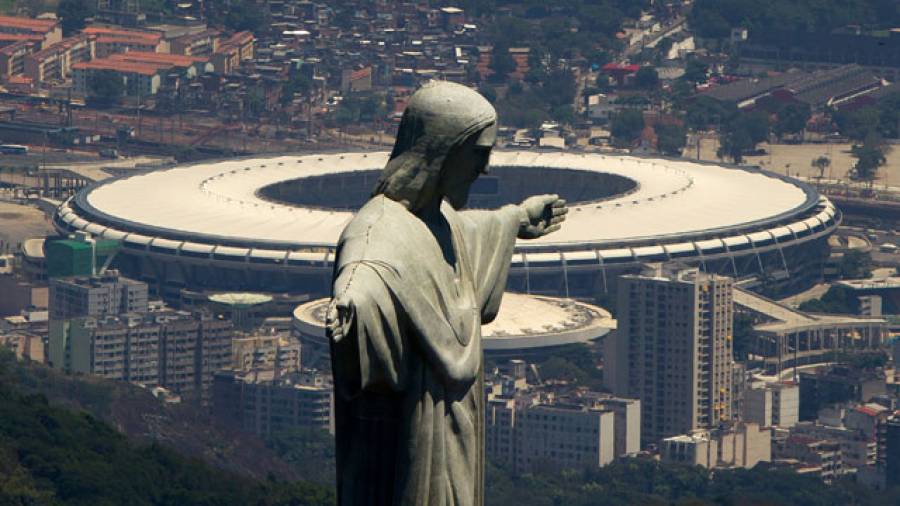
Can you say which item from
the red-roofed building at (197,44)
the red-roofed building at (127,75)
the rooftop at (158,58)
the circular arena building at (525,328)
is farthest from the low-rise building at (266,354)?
the red-roofed building at (197,44)

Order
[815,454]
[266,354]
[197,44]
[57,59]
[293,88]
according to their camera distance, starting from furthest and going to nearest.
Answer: [197,44], [57,59], [293,88], [266,354], [815,454]

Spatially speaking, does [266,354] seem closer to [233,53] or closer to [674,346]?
[674,346]

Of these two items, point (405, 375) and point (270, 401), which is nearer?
point (405, 375)

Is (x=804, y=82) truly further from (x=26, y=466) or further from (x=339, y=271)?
(x=339, y=271)

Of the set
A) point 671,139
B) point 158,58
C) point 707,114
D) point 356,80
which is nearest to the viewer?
point 671,139

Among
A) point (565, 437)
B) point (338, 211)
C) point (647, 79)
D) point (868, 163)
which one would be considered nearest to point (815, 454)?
point (565, 437)

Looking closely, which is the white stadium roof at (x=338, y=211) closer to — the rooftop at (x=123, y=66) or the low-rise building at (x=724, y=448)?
the low-rise building at (x=724, y=448)

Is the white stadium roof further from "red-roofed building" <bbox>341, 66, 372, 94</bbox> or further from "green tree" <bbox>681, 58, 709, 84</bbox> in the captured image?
"red-roofed building" <bbox>341, 66, 372, 94</bbox>
